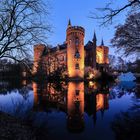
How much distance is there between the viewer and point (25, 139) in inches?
297

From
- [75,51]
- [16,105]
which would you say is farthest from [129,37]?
[75,51]

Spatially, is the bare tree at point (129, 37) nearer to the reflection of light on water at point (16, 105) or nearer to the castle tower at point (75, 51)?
the reflection of light on water at point (16, 105)

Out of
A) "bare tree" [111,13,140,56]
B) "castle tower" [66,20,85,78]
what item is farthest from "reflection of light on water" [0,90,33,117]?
"castle tower" [66,20,85,78]

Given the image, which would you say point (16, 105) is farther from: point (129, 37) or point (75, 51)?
point (75, 51)

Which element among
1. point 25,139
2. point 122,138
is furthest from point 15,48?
point 122,138

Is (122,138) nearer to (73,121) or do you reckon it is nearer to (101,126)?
(101,126)

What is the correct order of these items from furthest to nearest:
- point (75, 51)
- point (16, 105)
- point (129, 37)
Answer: point (75, 51) < point (129, 37) < point (16, 105)

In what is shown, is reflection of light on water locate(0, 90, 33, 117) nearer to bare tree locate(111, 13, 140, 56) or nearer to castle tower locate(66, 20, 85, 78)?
bare tree locate(111, 13, 140, 56)

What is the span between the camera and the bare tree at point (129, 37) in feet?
70.0

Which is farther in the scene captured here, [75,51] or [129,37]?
[75,51]

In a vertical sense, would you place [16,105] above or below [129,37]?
below

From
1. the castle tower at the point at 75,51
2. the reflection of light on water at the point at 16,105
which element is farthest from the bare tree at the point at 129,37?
the castle tower at the point at 75,51

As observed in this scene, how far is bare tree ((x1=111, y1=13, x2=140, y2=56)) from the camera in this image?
Answer: 2134 cm

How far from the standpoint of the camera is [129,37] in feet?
71.5
